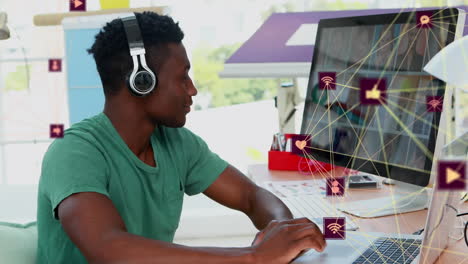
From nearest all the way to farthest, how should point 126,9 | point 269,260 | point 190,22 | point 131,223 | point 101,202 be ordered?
point 269,260 → point 101,202 → point 131,223 → point 126,9 → point 190,22

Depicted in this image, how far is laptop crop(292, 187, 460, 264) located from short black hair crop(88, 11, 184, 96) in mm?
490

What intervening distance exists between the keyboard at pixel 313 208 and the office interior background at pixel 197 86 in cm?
114

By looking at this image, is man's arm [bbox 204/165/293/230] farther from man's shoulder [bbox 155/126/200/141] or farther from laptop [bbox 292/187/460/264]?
laptop [bbox 292/187/460/264]

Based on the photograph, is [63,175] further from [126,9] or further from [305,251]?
[126,9]

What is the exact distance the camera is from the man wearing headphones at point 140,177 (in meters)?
0.96

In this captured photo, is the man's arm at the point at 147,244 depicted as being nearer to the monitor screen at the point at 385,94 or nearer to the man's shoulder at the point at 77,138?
the man's shoulder at the point at 77,138

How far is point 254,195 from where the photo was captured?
1.38m

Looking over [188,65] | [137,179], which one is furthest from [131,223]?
[188,65]

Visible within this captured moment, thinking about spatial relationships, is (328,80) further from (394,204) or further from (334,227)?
(334,227)

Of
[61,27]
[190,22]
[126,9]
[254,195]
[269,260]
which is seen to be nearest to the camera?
[269,260]

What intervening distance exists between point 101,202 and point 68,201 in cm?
6

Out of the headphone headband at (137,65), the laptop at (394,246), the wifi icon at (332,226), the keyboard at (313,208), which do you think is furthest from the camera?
the keyboard at (313,208)

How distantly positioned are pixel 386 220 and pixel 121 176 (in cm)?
56

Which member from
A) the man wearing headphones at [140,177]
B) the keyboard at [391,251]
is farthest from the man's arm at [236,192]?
the keyboard at [391,251]
